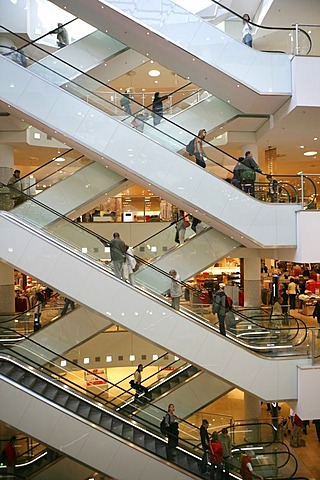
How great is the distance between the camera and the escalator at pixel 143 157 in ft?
30.6

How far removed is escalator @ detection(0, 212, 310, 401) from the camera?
8.94 metres

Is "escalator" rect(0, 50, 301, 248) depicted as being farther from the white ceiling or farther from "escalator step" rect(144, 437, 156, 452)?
"escalator step" rect(144, 437, 156, 452)

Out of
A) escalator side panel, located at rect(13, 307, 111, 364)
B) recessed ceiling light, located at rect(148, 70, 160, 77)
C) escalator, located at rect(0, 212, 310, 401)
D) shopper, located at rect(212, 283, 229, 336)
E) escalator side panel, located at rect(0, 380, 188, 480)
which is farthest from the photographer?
recessed ceiling light, located at rect(148, 70, 160, 77)

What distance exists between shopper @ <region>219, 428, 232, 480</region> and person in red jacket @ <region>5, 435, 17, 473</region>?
14.1ft

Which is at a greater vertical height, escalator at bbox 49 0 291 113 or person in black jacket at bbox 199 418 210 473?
escalator at bbox 49 0 291 113

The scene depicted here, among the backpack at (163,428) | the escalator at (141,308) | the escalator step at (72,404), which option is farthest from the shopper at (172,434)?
the escalator step at (72,404)

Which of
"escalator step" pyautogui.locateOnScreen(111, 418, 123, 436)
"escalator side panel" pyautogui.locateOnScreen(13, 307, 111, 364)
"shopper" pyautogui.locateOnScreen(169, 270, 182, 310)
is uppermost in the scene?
"shopper" pyautogui.locateOnScreen(169, 270, 182, 310)

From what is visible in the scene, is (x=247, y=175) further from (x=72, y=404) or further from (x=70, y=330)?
(x=72, y=404)

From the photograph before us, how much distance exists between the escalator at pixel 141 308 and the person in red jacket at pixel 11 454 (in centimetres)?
358

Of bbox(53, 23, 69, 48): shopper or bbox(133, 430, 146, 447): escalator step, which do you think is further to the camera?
bbox(53, 23, 69, 48): shopper

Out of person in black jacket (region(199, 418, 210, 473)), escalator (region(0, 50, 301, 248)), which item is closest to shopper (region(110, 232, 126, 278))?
escalator (region(0, 50, 301, 248))

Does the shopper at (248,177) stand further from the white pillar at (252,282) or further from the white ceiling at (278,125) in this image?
the white pillar at (252,282)

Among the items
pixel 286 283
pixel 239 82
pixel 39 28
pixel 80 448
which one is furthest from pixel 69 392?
pixel 286 283

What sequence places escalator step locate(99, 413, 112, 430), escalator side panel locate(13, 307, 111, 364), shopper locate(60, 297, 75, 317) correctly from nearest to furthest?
escalator step locate(99, 413, 112, 430) < escalator side panel locate(13, 307, 111, 364) < shopper locate(60, 297, 75, 317)
